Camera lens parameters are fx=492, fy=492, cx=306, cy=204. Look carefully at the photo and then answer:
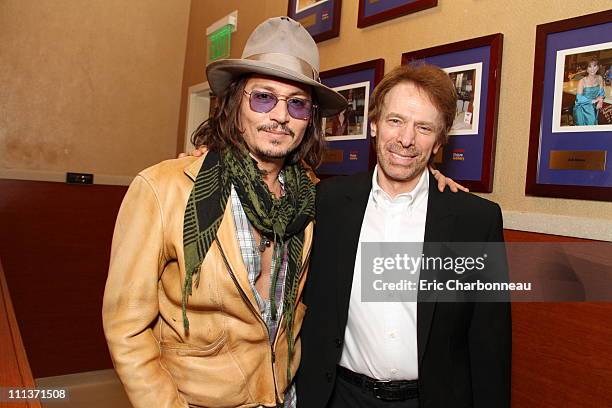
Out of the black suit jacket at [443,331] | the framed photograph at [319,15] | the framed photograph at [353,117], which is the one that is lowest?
the black suit jacket at [443,331]

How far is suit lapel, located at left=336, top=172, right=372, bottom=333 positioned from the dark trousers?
21 centimetres

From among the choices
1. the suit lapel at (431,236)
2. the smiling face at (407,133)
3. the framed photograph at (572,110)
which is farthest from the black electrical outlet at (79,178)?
the framed photograph at (572,110)

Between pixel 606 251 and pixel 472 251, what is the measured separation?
1.38ft

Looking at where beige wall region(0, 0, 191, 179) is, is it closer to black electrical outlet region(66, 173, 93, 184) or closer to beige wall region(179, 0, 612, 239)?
black electrical outlet region(66, 173, 93, 184)

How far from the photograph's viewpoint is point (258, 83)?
1.65 metres

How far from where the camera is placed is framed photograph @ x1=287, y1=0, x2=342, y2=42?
9.59ft

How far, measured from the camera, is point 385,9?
2.57m

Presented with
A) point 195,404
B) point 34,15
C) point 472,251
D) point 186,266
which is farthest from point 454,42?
point 34,15

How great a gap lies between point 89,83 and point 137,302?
140 inches

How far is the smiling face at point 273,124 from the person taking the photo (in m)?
1.60

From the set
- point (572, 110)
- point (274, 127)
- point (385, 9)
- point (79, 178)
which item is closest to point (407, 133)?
point (274, 127)

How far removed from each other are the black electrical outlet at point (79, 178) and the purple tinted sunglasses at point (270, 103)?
3180mm

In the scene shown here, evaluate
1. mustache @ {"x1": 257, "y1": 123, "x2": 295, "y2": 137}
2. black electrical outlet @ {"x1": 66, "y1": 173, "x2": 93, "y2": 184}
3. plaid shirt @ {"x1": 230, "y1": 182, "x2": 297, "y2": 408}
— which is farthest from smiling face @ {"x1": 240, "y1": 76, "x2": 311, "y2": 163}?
black electrical outlet @ {"x1": 66, "y1": 173, "x2": 93, "y2": 184}

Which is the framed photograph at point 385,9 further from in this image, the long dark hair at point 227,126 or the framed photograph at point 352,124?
the long dark hair at point 227,126
